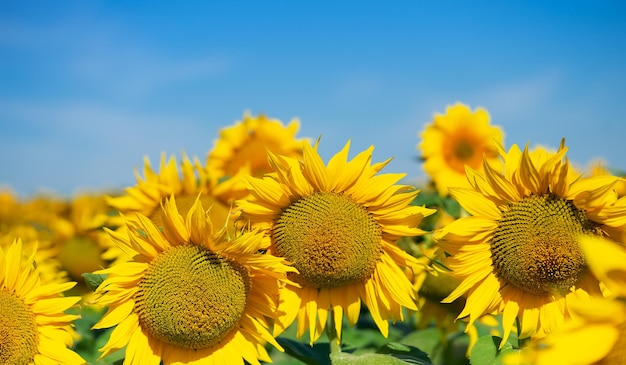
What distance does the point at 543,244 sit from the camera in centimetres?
224

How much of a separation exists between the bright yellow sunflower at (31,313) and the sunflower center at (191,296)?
357mm

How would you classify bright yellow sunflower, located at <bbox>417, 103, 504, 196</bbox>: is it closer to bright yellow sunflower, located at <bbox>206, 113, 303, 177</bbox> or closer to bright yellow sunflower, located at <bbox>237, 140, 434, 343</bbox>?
bright yellow sunflower, located at <bbox>206, 113, 303, 177</bbox>

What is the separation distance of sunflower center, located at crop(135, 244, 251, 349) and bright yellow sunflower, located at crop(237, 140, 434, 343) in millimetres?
225

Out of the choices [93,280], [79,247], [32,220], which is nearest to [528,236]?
[93,280]

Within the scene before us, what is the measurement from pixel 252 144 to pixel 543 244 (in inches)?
135

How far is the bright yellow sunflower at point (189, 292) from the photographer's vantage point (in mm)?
2387

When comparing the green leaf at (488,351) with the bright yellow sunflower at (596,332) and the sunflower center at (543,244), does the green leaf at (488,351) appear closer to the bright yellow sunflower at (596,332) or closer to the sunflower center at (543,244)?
the sunflower center at (543,244)

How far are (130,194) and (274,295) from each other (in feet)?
4.91

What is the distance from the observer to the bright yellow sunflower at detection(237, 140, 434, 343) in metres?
2.53

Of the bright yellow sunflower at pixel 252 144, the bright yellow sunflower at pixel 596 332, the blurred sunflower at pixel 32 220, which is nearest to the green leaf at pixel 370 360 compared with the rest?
the bright yellow sunflower at pixel 596 332

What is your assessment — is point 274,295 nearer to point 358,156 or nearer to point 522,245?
point 358,156

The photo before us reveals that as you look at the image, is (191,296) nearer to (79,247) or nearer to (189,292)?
(189,292)

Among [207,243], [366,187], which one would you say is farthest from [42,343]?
[366,187]

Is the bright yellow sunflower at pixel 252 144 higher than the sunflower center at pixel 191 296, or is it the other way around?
the bright yellow sunflower at pixel 252 144
